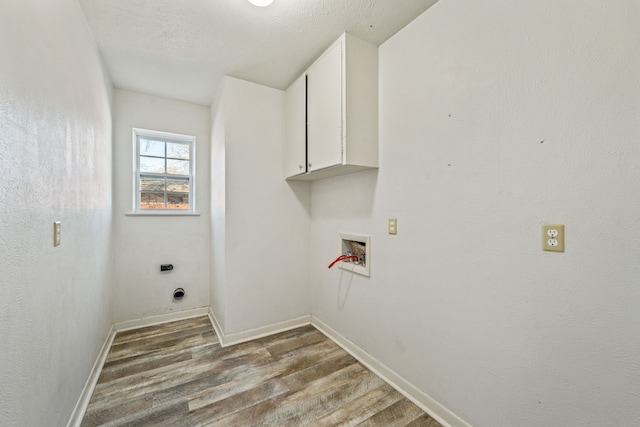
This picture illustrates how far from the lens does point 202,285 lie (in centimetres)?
305

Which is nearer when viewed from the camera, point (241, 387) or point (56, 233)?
point (56, 233)

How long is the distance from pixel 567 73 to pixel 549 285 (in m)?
0.87

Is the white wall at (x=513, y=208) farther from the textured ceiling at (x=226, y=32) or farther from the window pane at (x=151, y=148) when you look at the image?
the window pane at (x=151, y=148)

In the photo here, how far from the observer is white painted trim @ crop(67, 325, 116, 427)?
56.7 inches

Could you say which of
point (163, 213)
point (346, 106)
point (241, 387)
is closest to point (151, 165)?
point (163, 213)

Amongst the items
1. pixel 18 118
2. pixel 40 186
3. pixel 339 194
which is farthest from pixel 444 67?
pixel 40 186

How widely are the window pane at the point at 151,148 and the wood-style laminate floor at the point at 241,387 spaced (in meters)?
1.89

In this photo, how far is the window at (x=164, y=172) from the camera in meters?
2.83

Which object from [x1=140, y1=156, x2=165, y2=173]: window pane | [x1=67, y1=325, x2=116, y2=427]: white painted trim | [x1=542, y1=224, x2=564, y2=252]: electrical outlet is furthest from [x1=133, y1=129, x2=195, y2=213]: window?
[x1=542, y1=224, x2=564, y2=252]: electrical outlet

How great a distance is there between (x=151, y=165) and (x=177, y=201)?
466 mm

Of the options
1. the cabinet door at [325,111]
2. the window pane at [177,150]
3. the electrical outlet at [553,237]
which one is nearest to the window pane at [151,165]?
the window pane at [177,150]

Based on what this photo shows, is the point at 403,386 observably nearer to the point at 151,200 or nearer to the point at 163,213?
the point at 163,213

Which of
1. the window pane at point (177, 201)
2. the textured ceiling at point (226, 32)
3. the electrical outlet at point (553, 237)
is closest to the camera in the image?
the electrical outlet at point (553, 237)

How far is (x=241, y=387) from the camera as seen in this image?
1804 millimetres
